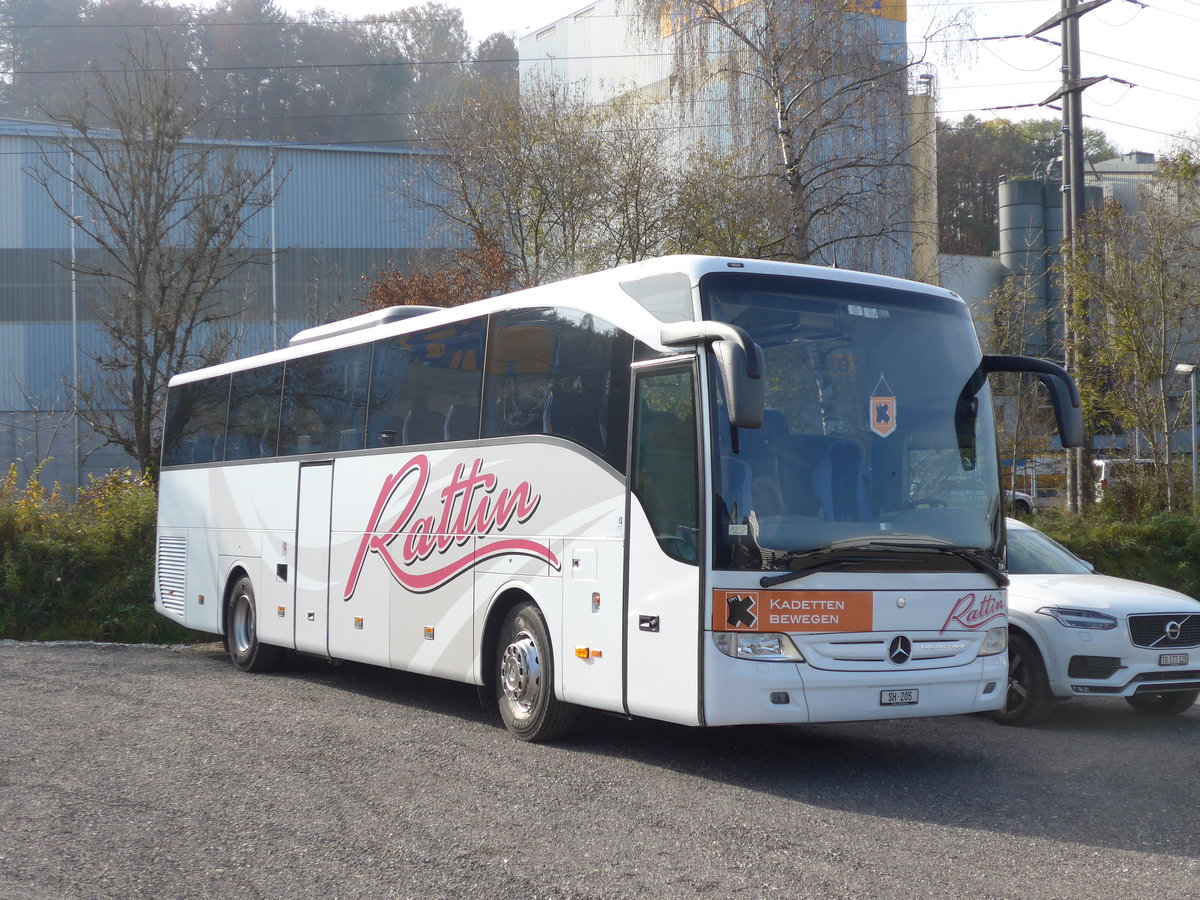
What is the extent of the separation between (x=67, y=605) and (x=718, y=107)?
15.2 metres

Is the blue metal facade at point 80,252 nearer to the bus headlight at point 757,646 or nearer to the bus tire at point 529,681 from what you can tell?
the bus tire at point 529,681

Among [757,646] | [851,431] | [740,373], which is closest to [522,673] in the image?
[757,646]

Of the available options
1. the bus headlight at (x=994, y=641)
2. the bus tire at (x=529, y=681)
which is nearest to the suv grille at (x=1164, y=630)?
the bus headlight at (x=994, y=641)

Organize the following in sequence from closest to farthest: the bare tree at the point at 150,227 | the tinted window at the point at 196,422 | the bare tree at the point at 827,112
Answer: the tinted window at the point at 196,422, the bare tree at the point at 150,227, the bare tree at the point at 827,112

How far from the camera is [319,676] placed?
14570mm

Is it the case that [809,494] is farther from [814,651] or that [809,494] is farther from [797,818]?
[797,818]

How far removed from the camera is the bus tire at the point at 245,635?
14.8 metres

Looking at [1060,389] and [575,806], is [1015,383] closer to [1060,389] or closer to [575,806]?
[1060,389]

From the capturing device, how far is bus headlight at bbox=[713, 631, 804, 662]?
8.10m

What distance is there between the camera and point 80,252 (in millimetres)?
40344

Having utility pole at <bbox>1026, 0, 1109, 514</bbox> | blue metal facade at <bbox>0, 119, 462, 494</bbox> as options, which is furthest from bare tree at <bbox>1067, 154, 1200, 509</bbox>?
blue metal facade at <bbox>0, 119, 462, 494</bbox>

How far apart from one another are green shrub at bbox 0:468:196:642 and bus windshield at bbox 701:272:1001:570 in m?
12.4

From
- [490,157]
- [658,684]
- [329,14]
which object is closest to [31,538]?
[490,157]

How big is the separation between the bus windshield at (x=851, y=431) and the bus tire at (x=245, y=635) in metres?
8.10
